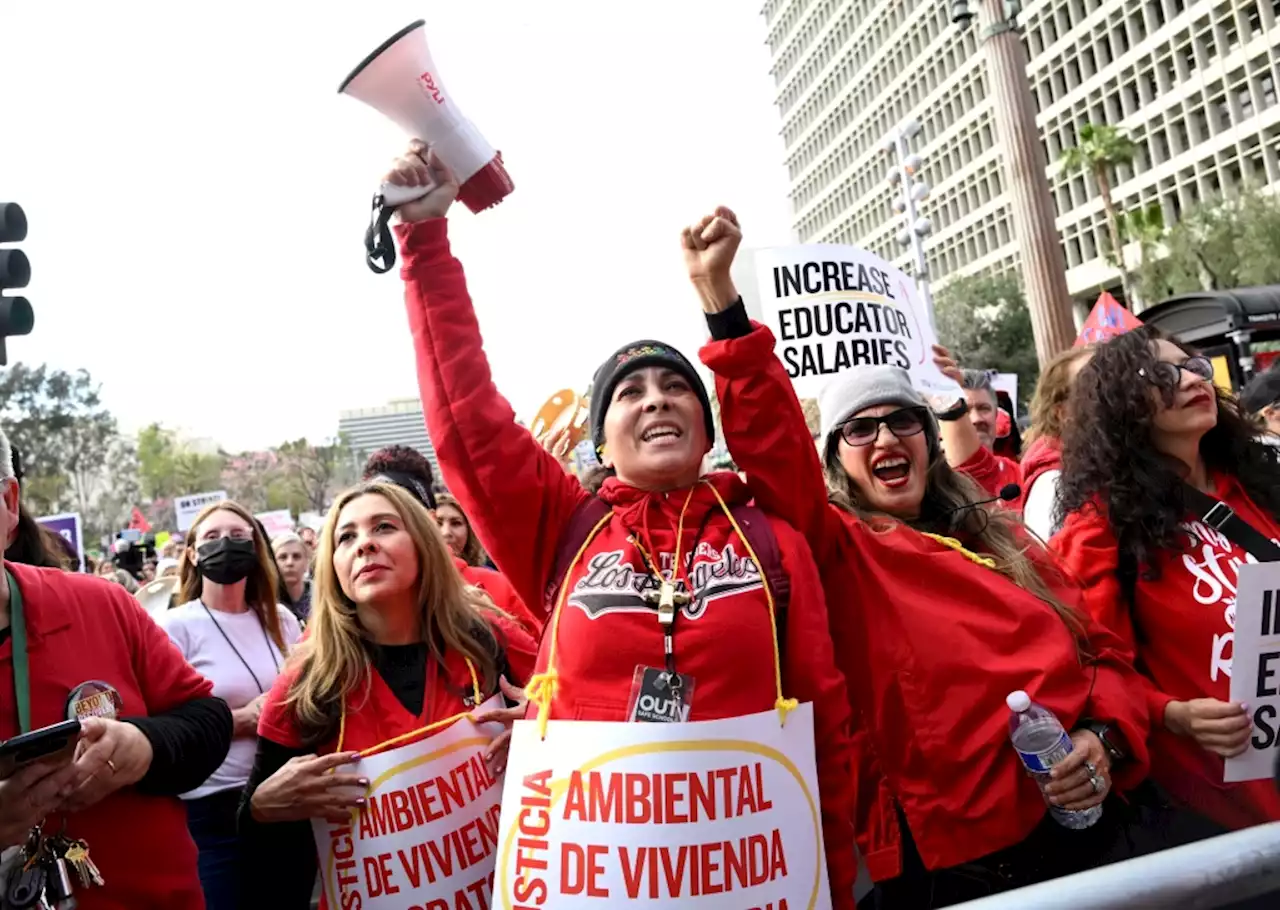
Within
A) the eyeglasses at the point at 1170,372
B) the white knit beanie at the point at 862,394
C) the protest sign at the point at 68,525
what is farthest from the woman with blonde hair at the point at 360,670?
the protest sign at the point at 68,525

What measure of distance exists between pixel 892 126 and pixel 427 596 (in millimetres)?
68434

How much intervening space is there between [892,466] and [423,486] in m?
2.24

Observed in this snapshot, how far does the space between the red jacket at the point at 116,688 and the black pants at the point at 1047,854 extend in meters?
1.53

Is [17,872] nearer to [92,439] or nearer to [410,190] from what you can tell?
[410,190]

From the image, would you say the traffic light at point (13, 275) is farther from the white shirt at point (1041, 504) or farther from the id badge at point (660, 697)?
the white shirt at point (1041, 504)

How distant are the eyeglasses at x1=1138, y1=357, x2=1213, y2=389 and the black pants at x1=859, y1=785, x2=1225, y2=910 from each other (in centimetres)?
108

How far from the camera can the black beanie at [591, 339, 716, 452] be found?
238 centimetres

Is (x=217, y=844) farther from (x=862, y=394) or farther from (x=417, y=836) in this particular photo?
(x=862, y=394)

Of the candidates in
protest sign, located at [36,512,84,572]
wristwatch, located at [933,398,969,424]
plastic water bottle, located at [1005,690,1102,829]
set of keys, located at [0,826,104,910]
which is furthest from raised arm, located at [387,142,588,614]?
protest sign, located at [36,512,84,572]

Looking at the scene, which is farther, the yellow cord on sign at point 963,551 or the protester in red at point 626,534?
the yellow cord on sign at point 963,551

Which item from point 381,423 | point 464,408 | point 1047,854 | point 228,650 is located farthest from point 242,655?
point 381,423

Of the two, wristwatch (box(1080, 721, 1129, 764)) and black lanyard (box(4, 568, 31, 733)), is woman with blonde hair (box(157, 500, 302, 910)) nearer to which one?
black lanyard (box(4, 568, 31, 733))

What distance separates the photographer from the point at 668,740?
1.91 meters

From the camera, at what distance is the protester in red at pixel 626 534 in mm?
2049
